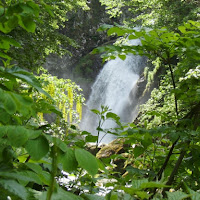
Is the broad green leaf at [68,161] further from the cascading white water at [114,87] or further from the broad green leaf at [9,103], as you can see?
the cascading white water at [114,87]

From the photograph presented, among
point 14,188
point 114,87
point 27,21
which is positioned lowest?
point 14,188

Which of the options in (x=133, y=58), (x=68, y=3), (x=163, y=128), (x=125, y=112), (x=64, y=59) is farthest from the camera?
(x=64, y=59)

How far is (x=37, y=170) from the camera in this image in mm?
597

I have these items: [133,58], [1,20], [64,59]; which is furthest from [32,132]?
[64,59]

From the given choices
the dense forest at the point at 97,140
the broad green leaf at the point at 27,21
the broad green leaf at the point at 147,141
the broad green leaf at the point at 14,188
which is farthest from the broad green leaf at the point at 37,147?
the broad green leaf at the point at 147,141

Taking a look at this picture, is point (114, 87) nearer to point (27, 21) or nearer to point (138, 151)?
point (138, 151)

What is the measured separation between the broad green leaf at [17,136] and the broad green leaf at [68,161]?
0.10 meters

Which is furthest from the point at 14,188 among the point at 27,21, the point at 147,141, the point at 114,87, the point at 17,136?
the point at 114,87

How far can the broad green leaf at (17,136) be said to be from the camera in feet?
1.66

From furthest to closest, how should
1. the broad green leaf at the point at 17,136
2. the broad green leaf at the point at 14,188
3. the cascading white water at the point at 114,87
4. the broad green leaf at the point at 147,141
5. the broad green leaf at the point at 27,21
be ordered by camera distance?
the cascading white water at the point at 114,87
the broad green leaf at the point at 147,141
the broad green leaf at the point at 27,21
the broad green leaf at the point at 17,136
the broad green leaf at the point at 14,188

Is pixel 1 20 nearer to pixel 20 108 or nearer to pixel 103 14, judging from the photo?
pixel 20 108

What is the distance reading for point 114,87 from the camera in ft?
63.8

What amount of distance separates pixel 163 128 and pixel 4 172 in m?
0.99

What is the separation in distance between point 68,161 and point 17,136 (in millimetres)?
123
